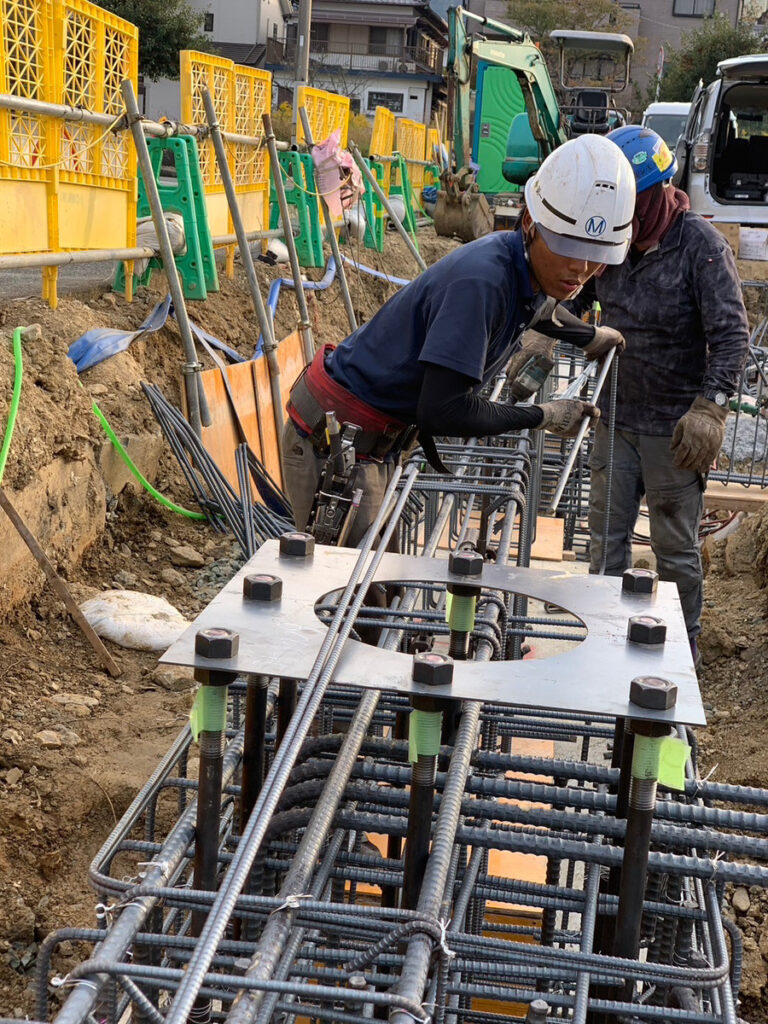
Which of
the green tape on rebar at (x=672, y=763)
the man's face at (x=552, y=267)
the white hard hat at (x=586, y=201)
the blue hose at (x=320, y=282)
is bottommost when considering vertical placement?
the blue hose at (x=320, y=282)

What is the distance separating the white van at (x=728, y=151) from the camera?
15422mm

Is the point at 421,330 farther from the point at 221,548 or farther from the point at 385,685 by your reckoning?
the point at 221,548

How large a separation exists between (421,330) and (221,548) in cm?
372

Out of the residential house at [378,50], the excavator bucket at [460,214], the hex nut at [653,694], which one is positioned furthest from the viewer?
the residential house at [378,50]

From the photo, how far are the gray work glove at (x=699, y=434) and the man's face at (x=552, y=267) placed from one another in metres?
1.36

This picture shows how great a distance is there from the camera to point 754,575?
290 inches

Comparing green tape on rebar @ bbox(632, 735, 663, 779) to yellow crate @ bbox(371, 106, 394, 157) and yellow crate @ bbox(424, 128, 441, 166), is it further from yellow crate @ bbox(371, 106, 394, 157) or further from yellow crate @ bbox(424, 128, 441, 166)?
yellow crate @ bbox(424, 128, 441, 166)

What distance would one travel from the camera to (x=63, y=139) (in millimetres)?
7742

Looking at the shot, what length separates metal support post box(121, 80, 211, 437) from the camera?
7.96 meters

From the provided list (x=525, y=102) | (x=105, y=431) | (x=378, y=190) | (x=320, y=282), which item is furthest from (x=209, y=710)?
(x=525, y=102)

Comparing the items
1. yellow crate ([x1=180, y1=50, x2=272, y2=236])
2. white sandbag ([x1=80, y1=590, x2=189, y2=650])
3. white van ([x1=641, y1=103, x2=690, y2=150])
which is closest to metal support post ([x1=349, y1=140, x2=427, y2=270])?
yellow crate ([x1=180, y1=50, x2=272, y2=236])

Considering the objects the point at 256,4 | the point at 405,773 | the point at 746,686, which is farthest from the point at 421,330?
the point at 256,4

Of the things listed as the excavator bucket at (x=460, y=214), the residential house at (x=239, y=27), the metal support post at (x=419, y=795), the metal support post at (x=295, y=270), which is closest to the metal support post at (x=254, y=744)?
the metal support post at (x=419, y=795)

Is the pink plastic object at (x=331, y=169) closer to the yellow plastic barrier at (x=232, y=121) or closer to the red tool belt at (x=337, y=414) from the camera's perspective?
the yellow plastic barrier at (x=232, y=121)
